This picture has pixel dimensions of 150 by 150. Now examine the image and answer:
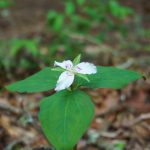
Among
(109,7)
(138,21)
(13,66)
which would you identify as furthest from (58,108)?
(138,21)

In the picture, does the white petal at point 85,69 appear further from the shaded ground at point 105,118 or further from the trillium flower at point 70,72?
the shaded ground at point 105,118

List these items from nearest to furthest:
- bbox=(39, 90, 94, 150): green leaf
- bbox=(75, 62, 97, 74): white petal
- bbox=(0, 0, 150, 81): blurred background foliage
Result: bbox=(39, 90, 94, 150): green leaf < bbox=(75, 62, 97, 74): white petal < bbox=(0, 0, 150, 81): blurred background foliage

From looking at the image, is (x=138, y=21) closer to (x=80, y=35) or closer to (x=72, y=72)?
(x=80, y=35)

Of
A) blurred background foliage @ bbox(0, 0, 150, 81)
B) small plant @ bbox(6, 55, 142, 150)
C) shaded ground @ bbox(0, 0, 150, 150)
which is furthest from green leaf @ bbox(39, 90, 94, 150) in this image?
blurred background foliage @ bbox(0, 0, 150, 81)

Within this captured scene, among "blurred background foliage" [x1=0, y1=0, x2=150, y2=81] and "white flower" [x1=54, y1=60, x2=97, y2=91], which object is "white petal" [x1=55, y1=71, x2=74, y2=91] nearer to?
"white flower" [x1=54, y1=60, x2=97, y2=91]

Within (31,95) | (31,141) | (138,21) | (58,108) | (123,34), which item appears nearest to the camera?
(58,108)

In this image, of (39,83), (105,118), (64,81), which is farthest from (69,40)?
(64,81)

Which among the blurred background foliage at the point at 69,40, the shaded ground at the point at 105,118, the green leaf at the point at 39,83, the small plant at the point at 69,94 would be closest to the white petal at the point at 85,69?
the small plant at the point at 69,94
